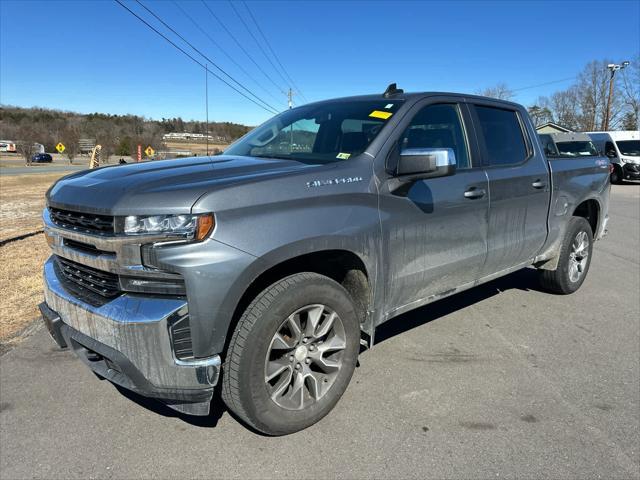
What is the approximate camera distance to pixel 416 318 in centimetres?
449

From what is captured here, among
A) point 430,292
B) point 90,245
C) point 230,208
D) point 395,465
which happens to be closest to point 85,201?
point 90,245

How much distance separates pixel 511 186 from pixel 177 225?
285cm

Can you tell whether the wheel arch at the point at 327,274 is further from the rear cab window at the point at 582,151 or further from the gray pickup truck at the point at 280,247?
the rear cab window at the point at 582,151

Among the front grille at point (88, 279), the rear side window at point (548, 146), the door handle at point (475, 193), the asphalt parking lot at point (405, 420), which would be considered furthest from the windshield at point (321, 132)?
the rear side window at point (548, 146)

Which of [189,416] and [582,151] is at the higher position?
[582,151]

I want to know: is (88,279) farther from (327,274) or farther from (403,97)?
(403,97)

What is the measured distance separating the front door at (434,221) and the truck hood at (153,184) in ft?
2.45

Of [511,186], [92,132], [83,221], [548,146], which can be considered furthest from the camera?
[92,132]

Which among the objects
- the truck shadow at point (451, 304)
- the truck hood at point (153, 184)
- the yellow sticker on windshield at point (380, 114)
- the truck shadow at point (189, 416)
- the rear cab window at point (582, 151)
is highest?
the yellow sticker on windshield at point (380, 114)

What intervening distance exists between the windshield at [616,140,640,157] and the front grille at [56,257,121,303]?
25813 millimetres

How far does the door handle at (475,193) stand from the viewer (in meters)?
3.44

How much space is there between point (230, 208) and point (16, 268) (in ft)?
17.2

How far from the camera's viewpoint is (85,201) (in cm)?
241

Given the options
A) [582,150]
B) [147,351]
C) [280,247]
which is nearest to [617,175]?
[582,150]
